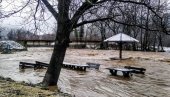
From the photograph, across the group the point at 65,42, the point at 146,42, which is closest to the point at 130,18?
the point at 65,42

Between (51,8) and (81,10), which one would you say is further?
(51,8)

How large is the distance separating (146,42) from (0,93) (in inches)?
1942

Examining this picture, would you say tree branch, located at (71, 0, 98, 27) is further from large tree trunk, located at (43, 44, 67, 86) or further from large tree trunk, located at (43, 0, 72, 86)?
large tree trunk, located at (43, 44, 67, 86)

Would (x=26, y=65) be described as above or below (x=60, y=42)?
below

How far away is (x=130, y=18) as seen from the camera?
13219mm

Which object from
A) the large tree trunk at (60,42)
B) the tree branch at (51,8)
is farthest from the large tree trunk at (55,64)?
the tree branch at (51,8)

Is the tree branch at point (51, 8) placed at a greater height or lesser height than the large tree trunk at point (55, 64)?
greater

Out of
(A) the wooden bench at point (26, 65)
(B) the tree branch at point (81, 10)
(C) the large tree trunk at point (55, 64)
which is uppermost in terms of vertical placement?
(B) the tree branch at point (81, 10)

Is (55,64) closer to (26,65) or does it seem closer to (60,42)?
(60,42)

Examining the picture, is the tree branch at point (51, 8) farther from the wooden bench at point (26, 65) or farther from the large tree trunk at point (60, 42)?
the wooden bench at point (26, 65)

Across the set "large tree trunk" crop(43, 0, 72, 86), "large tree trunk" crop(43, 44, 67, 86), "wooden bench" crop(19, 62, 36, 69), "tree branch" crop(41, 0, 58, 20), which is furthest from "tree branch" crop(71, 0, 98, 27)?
"wooden bench" crop(19, 62, 36, 69)

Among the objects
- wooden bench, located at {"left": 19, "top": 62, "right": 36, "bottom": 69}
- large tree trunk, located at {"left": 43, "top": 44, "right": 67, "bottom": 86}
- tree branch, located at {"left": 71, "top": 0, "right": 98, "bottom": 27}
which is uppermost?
tree branch, located at {"left": 71, "top": 0, "right": 98, "bottom": 27}

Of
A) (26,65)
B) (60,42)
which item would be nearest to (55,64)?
(60,42)

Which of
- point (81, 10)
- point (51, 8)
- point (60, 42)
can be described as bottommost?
point (60, 42)
